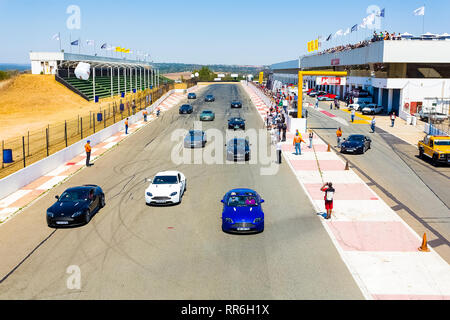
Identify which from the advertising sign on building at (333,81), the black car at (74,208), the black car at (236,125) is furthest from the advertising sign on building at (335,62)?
the black car at (74,208)

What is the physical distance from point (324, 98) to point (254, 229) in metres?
69.8

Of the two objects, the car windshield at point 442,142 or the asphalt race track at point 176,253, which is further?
the car windshield at point 442,142

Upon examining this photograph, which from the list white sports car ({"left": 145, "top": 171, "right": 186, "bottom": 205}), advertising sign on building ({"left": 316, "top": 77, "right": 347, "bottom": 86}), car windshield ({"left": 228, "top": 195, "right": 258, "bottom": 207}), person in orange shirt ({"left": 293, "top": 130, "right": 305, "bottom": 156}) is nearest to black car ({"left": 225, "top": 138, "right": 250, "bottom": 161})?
person in orange shirt ({"left": 293, "top": 130, "right": 305, "bottom": 156})

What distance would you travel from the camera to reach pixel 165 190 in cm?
1897

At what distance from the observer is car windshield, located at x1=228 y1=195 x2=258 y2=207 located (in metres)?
16.4

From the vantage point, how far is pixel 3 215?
1820cm

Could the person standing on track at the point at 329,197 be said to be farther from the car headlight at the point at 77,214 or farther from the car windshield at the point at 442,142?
the car windshield at the point at 442,142

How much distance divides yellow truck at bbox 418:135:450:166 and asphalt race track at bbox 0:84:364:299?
35.8 feet

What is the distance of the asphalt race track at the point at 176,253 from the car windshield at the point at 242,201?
96cm

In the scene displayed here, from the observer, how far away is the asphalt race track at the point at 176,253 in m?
11.3

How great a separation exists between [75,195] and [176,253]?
585 centimetres
